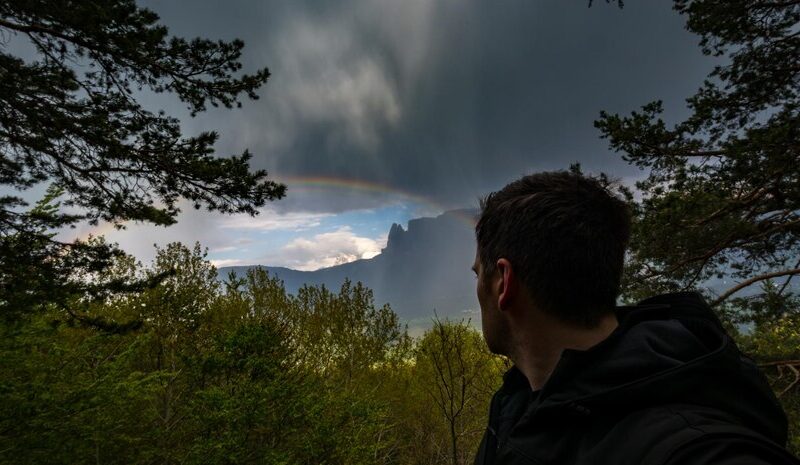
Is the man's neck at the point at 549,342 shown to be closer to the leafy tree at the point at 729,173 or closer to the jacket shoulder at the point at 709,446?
the jacket shoulder at the point at 709,446

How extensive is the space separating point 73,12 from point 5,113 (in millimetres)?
1567

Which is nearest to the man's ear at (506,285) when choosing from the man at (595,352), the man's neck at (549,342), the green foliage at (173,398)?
the man at (595,352)

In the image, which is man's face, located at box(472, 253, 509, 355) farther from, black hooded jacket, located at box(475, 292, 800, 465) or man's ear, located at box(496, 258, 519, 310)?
black hooded jacket, located at box(475, 292, 800, 465)

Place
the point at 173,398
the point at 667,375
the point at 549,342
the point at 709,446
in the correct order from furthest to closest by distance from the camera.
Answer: the point at 173,398 → the point at 549,342 → the point at 667,375 → the point at 709,446

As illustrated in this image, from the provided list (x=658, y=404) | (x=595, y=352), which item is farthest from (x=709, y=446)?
(x=595, y=352)

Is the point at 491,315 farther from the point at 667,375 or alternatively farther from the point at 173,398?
the point at 173,398

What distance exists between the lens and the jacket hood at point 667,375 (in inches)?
36.4

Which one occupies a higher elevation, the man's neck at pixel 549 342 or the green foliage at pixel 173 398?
the man's neck at pixel 549 342

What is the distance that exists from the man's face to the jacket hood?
29 centimetres

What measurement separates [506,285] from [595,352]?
353 mm

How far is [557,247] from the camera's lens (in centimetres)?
131

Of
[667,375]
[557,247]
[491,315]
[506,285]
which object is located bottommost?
[667,375]

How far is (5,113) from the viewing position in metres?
4.71

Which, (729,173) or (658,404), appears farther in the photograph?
(729,173)
